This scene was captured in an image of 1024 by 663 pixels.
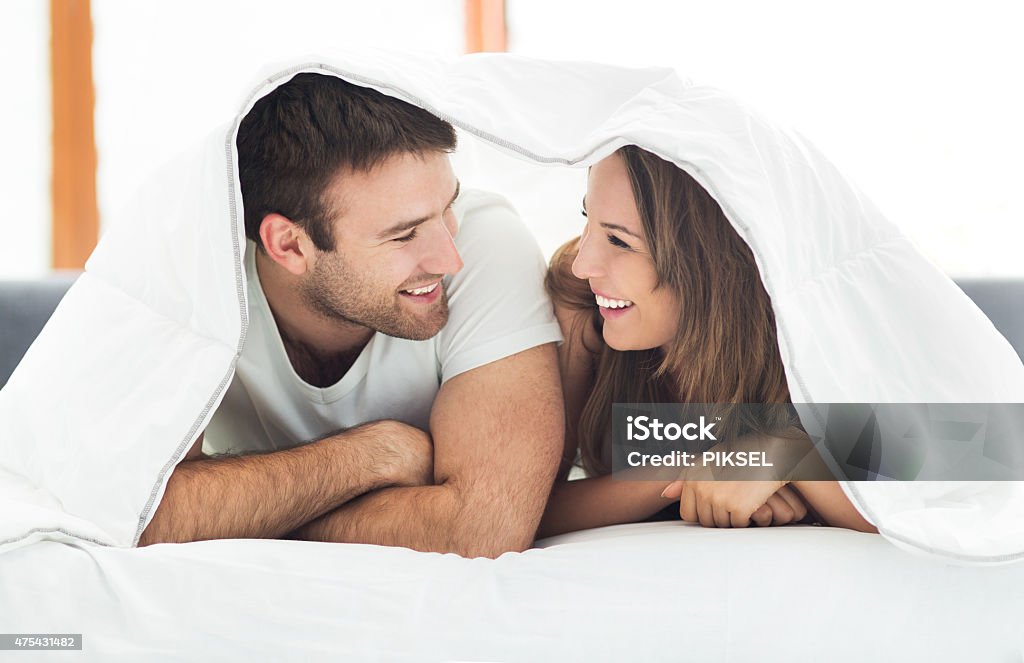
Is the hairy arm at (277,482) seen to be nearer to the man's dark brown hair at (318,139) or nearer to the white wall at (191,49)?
the man's dark brown hair at (318,139)

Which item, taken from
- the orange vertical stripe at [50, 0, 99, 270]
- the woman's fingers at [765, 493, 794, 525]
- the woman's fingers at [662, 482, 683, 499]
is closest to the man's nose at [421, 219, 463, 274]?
the woman's fingers at [662, 482, 683, 499]

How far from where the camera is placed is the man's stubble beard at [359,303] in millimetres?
1223

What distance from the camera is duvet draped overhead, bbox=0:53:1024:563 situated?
3.07ft

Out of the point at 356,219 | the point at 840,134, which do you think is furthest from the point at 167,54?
the point at 840,134

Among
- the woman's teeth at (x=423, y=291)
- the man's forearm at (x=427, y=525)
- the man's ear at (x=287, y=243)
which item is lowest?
the man's forearm at (x=427, y=525)

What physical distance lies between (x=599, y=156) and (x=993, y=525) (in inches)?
22.5

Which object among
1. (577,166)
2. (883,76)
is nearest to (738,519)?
(577,166)

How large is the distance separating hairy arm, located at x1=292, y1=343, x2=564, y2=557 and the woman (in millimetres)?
125

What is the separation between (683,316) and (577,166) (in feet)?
0.81

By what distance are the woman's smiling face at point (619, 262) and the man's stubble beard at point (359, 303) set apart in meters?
0.22

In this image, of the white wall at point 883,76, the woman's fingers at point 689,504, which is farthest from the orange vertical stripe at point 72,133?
the woman's fingers at point 689,504

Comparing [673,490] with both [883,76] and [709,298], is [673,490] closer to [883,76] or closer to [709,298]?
[709,298]

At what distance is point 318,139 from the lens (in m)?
1.20

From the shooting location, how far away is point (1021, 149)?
223 cm
